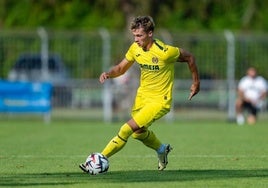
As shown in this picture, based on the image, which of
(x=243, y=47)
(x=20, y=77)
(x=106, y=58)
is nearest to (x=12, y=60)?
(x=20, y=77)

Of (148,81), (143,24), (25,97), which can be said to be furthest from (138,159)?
(25,97)

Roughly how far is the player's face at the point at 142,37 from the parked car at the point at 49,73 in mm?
19597

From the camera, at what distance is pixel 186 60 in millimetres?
14133

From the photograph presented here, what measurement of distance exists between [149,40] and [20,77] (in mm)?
20534

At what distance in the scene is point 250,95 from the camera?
31859 mm

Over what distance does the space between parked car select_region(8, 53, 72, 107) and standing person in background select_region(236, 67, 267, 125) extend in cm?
550

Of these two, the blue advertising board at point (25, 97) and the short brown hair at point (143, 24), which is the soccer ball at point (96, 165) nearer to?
the short brown hair at point (143, 24)

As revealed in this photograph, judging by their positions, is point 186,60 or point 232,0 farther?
point 232,0

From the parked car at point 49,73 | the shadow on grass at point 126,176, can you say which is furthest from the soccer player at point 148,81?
the parked car at point 49,73

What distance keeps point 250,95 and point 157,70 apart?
1826cm

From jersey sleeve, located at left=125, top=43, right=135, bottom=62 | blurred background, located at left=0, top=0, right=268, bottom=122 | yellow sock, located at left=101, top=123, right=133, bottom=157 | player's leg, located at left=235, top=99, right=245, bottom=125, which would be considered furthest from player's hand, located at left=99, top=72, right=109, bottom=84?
blurred background, located at left=0, top=0, right=268, bottom=122

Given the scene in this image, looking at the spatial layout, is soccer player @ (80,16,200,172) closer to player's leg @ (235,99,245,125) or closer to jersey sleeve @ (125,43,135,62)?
jersey sleeve @ (125,43,135,62)

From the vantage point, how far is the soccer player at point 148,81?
13.6 metres

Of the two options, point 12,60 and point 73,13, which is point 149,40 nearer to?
point 12,60
